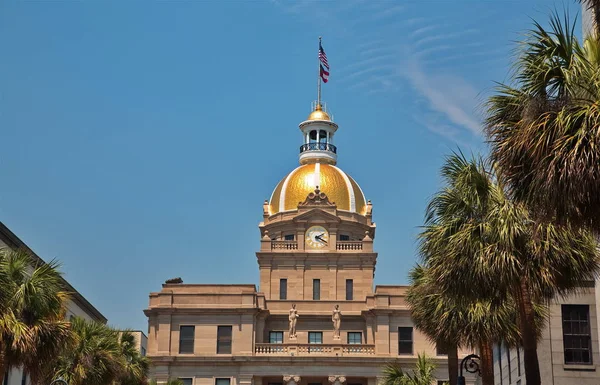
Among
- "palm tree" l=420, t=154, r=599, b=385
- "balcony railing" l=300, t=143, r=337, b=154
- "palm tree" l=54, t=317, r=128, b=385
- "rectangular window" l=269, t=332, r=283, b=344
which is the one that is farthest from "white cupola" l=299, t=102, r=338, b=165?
"palm tree" l=420, t=154, r=599, b=385

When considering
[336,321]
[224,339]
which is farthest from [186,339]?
[336,321]

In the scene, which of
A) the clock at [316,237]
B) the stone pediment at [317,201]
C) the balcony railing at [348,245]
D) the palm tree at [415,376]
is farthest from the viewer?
the stone pediment at [317,201]

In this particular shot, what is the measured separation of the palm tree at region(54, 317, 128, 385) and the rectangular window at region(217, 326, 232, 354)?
3135cm

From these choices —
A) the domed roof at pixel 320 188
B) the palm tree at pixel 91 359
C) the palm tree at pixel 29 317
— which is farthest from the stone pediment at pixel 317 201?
the palm tree at pixel 29 317

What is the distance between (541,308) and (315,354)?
137 feet

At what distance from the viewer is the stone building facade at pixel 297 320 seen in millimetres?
72625

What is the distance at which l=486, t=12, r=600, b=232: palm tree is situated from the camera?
1576 cm

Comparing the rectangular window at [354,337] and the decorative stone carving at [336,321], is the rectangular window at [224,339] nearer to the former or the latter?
the decorative stone carving at [336,321]

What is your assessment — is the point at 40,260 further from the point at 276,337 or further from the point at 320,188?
the point at 320,188

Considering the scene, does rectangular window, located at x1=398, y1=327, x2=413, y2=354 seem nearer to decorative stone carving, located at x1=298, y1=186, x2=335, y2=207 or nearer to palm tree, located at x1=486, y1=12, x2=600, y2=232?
decorative stone carving, located at x1=298, y1=186, x2=335, y2=207

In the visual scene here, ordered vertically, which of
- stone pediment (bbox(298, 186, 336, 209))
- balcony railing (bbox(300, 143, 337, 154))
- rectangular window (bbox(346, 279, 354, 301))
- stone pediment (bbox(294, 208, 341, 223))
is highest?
balcony railing (bbox(300, 143, 337, 154))

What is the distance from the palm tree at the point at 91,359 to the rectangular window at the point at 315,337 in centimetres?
3520

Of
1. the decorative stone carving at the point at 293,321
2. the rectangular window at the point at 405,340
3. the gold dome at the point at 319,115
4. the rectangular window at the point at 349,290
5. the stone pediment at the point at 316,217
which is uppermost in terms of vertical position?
the gold dome at the point at 319,115

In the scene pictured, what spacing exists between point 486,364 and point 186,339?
44.7 m
